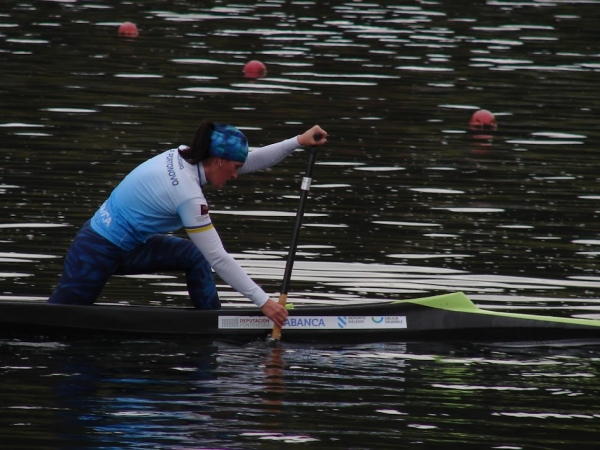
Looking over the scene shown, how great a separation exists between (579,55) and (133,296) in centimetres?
1766

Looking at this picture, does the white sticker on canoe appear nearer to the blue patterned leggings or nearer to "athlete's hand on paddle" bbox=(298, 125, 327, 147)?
the blue patterned leggings

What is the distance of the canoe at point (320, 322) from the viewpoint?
964cm

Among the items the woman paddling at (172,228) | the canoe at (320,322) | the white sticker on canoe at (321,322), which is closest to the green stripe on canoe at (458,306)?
the canoe at (320,322)

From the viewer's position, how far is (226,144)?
9250mm

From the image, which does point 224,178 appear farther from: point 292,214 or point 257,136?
point 257,136

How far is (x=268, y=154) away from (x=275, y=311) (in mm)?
1261

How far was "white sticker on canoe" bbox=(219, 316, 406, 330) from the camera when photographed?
985 centimetres

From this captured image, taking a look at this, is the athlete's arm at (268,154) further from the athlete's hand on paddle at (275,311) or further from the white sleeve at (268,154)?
the athlete's hand on paddle at (275,311)

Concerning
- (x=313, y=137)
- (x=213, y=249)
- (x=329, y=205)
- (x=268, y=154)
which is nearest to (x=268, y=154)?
(x=268, y=154)

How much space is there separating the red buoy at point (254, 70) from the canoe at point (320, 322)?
13.9m

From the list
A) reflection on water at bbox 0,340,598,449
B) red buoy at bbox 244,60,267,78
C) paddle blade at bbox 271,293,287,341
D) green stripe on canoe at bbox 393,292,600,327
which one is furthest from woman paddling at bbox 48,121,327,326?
red buoy at bbox 244,60,267,78

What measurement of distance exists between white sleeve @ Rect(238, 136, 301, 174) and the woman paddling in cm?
1

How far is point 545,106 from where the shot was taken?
845 inches

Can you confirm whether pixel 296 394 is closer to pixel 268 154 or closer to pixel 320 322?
pixel 320 322
